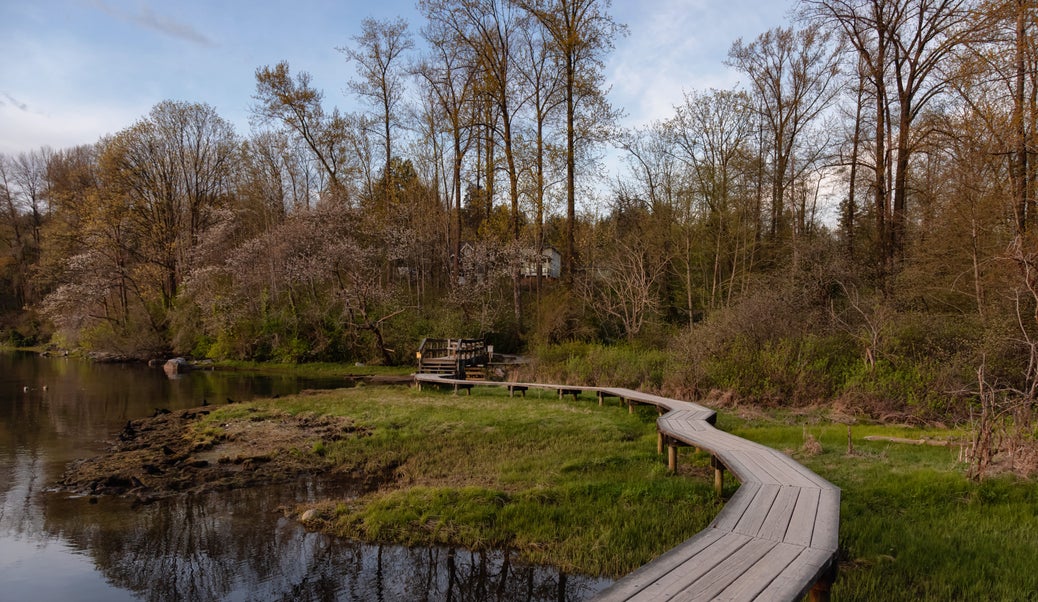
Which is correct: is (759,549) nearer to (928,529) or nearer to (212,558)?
(928,529)

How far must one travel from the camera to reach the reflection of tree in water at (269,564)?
510cm

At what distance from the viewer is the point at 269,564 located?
5.77 meters

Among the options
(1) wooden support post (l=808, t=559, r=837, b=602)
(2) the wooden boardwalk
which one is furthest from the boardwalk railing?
(1) wooden support post (l=808, t=559, r=837, b=602)

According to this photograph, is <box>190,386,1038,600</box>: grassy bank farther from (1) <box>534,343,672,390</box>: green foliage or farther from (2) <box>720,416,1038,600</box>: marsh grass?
(1) <box>534,343,672,390</box>: green foliage

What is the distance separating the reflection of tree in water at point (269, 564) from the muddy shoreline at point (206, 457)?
1.07m

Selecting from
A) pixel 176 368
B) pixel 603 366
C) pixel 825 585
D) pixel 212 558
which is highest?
pixel 603 366

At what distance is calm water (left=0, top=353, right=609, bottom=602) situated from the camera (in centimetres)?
517

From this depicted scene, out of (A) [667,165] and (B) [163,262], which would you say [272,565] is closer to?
(A) [667,165]

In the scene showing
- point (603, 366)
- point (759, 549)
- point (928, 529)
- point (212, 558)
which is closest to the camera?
point (759, 549)

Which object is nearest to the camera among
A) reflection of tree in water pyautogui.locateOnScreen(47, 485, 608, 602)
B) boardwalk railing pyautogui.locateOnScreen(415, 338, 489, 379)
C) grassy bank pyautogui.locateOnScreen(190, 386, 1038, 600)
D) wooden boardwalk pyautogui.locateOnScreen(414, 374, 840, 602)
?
wooden boardwalk pyautogui.locateOnScreen(414, 374, 840, 602)

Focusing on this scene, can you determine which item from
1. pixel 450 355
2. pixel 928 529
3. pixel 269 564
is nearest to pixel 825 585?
pixel 928 529

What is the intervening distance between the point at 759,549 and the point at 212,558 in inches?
212

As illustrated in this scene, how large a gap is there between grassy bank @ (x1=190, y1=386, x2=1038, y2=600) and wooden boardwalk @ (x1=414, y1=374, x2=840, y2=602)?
0.58 metres

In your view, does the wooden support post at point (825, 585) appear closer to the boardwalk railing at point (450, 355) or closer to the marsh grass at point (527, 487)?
the marsh grass at point (527, 487)
